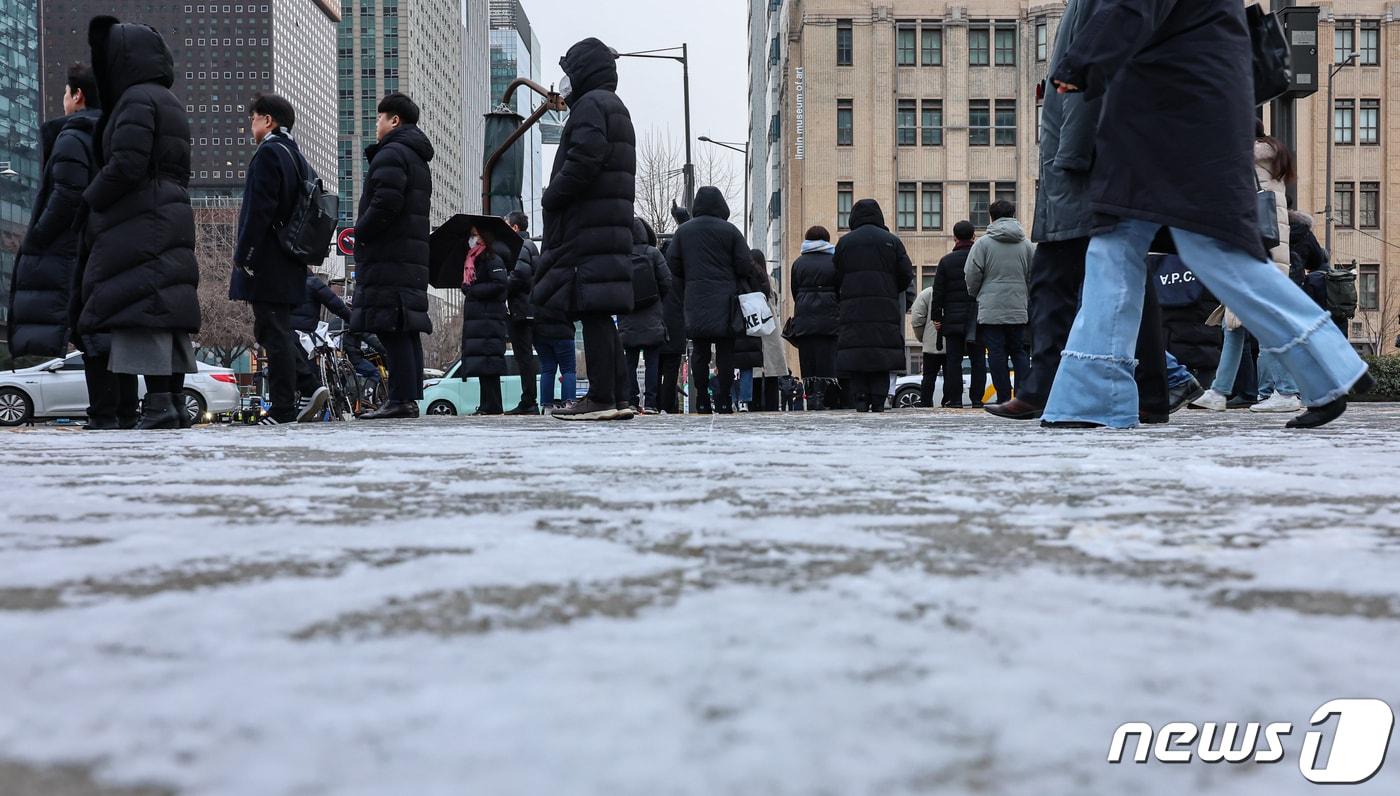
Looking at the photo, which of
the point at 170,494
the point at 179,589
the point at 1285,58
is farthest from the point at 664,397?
the point at 179,589

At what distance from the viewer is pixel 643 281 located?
1131 centimetres

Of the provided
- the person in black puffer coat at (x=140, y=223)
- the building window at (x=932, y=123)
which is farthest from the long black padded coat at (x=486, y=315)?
the building window at (x=932, y=123)

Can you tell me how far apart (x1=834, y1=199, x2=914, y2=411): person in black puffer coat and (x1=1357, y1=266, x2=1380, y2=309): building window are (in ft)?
143

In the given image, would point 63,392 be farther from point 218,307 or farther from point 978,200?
point 978,200

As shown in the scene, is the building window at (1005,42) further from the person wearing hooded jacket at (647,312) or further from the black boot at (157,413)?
the black boot at (157,413)

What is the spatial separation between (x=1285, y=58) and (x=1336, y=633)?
183 inches

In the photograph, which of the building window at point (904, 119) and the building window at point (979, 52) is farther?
the building window at point (979, 52)

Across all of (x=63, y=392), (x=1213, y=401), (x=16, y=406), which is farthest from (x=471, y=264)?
(x=16, y=406)

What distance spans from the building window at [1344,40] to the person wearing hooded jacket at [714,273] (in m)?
46.8

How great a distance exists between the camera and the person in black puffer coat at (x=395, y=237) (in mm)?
8602

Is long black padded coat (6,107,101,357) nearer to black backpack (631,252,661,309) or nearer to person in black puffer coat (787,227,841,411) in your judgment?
black backpack (631,252,661,309)

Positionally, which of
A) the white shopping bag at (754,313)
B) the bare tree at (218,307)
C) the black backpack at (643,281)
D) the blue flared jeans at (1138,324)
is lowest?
the blue flared jeans at (1138,324)

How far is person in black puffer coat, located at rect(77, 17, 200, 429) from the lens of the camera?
6320 mm

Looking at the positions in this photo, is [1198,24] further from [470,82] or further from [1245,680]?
[470,82]
